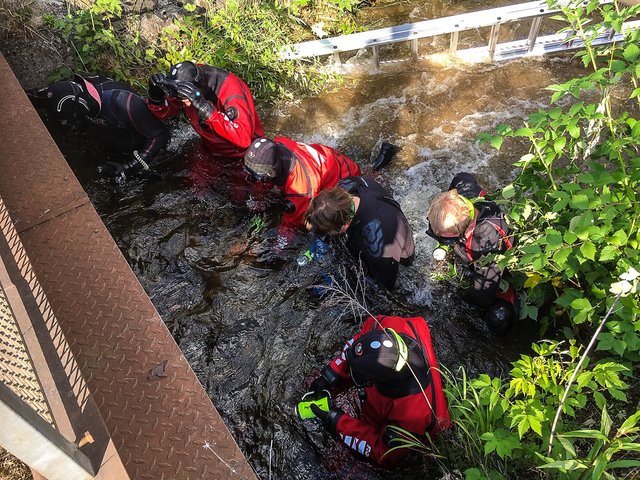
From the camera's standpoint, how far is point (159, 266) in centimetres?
467

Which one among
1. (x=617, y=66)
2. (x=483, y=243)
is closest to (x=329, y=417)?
(x=483, y=243)

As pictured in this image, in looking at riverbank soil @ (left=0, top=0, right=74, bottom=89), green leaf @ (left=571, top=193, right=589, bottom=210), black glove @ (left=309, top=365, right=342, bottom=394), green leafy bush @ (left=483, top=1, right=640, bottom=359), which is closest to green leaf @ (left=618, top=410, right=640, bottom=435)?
green leafy bush @ (left=483, top=1, right=640, bottom=359)

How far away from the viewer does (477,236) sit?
137 inches

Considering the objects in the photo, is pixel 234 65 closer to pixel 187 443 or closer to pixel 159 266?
pixel 159 266

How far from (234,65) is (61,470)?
200 inches

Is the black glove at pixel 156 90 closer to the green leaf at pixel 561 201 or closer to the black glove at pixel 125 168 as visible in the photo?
the black glove at pixel 125 168

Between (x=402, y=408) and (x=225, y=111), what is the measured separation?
3262mm

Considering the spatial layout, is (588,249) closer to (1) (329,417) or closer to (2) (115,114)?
(1) (329,417)

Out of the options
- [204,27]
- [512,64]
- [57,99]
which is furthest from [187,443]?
[512,64]

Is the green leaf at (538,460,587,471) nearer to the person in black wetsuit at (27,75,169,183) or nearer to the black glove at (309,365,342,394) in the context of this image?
the black glove at (309,365,342,394)

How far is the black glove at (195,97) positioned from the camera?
173 inches

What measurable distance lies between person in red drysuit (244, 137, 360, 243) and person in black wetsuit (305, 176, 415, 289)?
452 mm

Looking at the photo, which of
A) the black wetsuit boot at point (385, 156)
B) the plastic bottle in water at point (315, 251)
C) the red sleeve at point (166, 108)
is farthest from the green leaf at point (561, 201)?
the red sleeve at point (166, 108)

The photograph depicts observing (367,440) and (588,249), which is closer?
(588,249)
